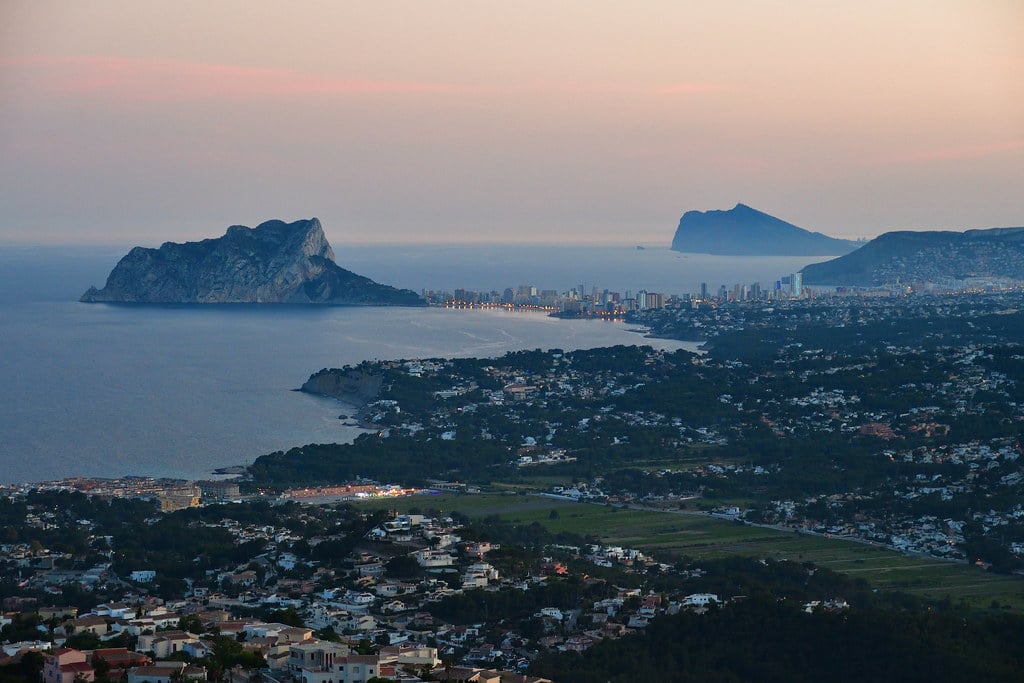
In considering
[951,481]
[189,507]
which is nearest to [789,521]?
[951,481]

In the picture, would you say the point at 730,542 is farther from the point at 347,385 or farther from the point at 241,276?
the point at 241,276

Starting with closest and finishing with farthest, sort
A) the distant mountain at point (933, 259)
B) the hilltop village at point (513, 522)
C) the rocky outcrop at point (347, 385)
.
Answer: the hilltop village at point (513, 522) < the rocky outcrop at point (347, 385) < the distant mountain at point (933, 259)

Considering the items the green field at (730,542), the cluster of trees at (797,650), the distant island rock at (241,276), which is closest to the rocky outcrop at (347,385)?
the green field at (730,542)

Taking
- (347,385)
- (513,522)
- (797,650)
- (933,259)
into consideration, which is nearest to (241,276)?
(933,259)

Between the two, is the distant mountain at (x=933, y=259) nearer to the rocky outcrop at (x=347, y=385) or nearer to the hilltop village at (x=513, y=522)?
the hilltop village at (x=513, y=522)

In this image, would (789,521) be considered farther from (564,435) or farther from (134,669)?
(134,669)

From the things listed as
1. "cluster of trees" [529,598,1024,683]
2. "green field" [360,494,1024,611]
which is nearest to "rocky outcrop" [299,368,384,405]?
"green field" [360,494,1024,611]
